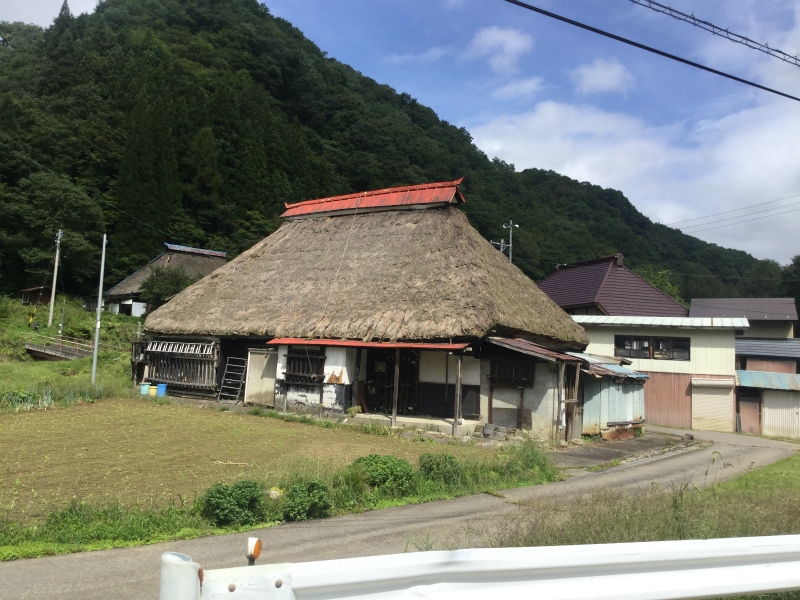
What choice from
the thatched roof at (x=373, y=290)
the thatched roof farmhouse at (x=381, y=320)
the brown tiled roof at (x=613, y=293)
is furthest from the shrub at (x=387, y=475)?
the brown tiled roof at (x=613, y=293)

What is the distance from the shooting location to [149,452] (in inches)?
380

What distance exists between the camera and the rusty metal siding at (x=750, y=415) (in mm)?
21266

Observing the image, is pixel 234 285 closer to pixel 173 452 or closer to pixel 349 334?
pixel 349 334

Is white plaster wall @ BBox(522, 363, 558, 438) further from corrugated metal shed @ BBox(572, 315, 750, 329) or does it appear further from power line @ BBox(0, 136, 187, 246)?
power line @ BBox(0, 136, 187, 246)

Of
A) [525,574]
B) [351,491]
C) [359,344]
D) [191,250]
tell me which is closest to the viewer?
[525,574]

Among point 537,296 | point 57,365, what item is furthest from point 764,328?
point 57,365

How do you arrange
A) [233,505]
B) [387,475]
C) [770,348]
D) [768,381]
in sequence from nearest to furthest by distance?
[233,505], [387,475], [768,381], [770,348]

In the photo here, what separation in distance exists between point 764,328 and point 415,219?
23.3m

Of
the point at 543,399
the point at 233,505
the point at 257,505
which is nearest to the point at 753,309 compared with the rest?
the point at 543,399

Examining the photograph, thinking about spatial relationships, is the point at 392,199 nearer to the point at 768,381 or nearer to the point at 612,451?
the point at 612,451

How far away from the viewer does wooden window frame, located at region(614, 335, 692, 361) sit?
71.6 ft

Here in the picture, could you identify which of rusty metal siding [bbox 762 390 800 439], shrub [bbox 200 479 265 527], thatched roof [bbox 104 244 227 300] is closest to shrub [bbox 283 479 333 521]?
shrub [bbox 200 479 265 527]

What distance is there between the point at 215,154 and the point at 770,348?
128 ft

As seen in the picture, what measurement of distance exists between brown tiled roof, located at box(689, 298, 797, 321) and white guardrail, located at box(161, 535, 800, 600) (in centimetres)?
3173
